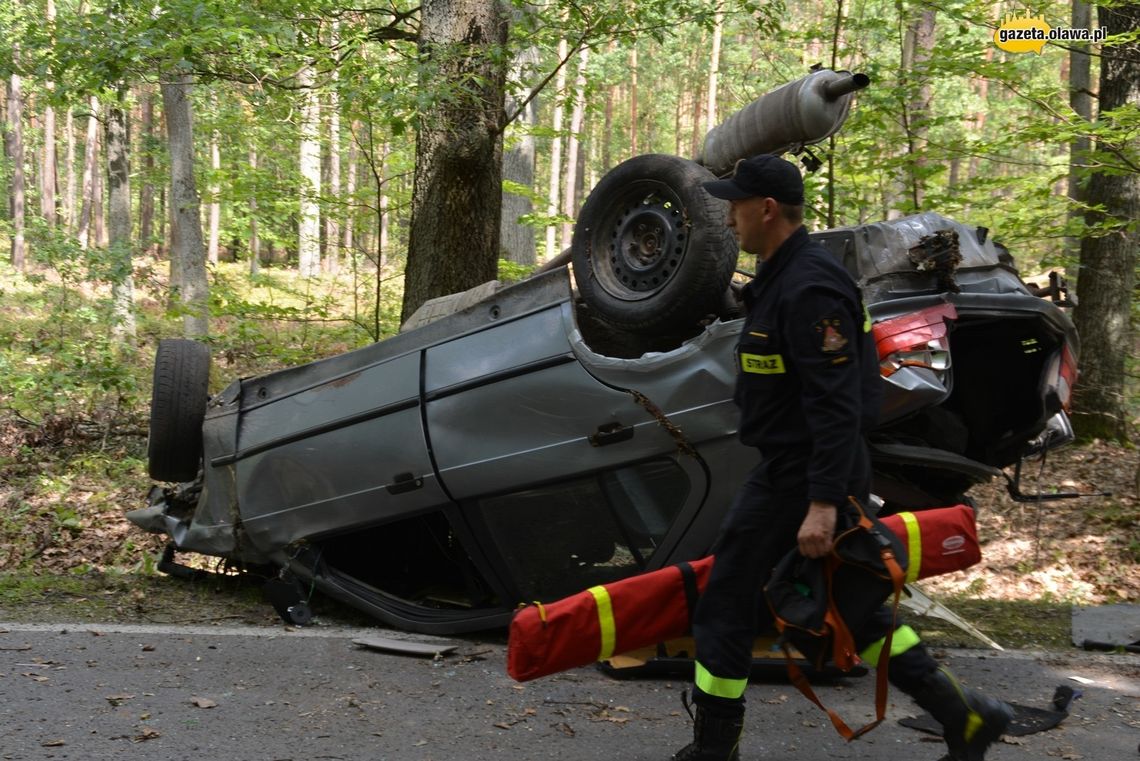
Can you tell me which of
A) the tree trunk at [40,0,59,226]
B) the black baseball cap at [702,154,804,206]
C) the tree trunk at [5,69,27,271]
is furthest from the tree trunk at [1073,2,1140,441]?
Answer: the tree trunk at [40,0,59,226]

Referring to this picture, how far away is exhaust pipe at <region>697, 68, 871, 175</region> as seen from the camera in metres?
4.16

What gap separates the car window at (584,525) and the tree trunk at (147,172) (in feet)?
58.5

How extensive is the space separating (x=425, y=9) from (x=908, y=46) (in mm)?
10397

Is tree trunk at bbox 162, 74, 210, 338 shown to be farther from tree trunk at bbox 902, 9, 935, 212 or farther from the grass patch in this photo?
the grass patch

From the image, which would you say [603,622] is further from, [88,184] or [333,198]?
[88,184]

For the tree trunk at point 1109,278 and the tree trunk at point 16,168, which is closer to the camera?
the tree trunk at point 1109,278

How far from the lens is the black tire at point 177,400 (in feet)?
17.1

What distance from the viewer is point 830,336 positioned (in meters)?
2.81

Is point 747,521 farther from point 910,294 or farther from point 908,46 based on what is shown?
point 908,46

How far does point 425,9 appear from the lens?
23.4ft

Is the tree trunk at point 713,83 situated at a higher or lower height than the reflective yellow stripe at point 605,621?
higher

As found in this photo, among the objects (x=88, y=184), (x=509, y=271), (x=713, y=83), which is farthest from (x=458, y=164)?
(x=88, y=184)

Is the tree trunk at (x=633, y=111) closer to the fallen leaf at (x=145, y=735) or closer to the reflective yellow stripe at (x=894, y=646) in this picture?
the fallen leaf at (x=145, y=735)

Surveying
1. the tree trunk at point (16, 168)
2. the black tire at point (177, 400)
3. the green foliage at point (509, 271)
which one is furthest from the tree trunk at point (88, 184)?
the black tire at point (177, 400)
